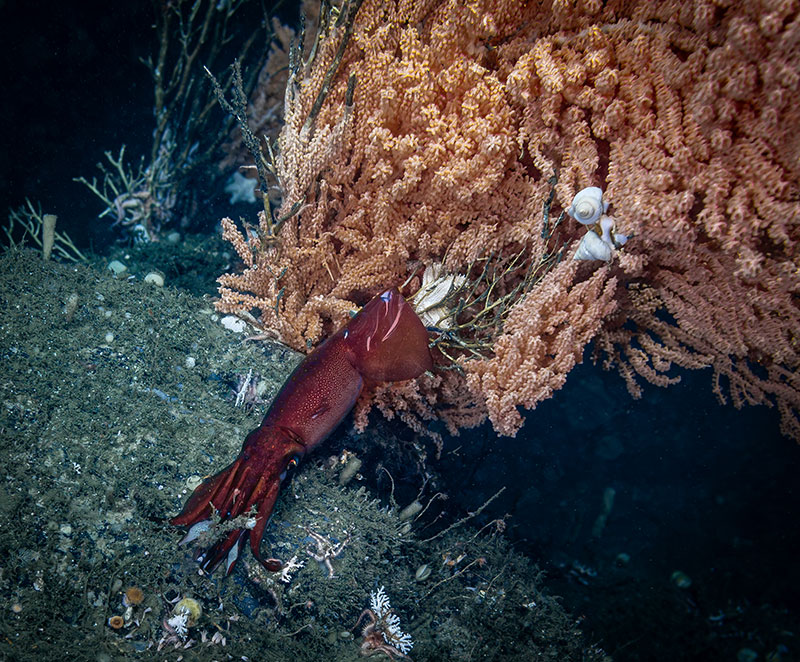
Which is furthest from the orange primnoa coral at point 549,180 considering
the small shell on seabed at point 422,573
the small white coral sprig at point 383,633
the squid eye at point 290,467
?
the small white coral sprig at point 383,633

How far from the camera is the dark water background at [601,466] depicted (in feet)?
17.0

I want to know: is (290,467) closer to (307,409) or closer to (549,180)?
(307,409)

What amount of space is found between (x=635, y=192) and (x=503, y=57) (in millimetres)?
1343

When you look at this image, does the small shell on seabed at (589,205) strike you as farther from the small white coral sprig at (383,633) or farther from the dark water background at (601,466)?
the dark water background at (601,466)

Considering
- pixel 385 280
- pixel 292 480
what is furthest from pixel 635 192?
pixel 292 480

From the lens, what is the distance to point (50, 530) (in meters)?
2.13

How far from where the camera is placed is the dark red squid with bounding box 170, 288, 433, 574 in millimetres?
2379

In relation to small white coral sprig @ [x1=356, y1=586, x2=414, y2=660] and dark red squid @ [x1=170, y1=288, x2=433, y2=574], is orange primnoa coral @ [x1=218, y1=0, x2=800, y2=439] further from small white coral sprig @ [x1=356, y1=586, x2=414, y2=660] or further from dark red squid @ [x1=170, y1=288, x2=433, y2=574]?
small white coral sprig @ [x1=356, y1=586, x2=414, y2=660]

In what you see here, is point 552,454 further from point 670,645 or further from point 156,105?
point 156,105

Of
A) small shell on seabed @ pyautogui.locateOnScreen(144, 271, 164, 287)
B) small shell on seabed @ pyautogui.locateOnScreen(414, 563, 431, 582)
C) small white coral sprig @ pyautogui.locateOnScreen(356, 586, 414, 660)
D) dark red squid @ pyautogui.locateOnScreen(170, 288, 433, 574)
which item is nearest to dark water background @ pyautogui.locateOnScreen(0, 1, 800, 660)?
small shell on seabed @ pyautogui.locateOnScreen(414, 563, 431, 582)

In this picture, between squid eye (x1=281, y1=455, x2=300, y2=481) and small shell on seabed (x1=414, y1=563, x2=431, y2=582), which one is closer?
squid eye (x1=281, y1=455, x2=300, y2=481)

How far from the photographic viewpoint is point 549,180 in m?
2.70

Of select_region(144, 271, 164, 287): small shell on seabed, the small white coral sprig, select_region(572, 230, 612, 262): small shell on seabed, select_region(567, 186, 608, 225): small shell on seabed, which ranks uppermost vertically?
select_region(567, 186, 608, 225): small shell on seabed

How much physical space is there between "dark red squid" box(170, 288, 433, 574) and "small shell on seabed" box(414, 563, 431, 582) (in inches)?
49.7
